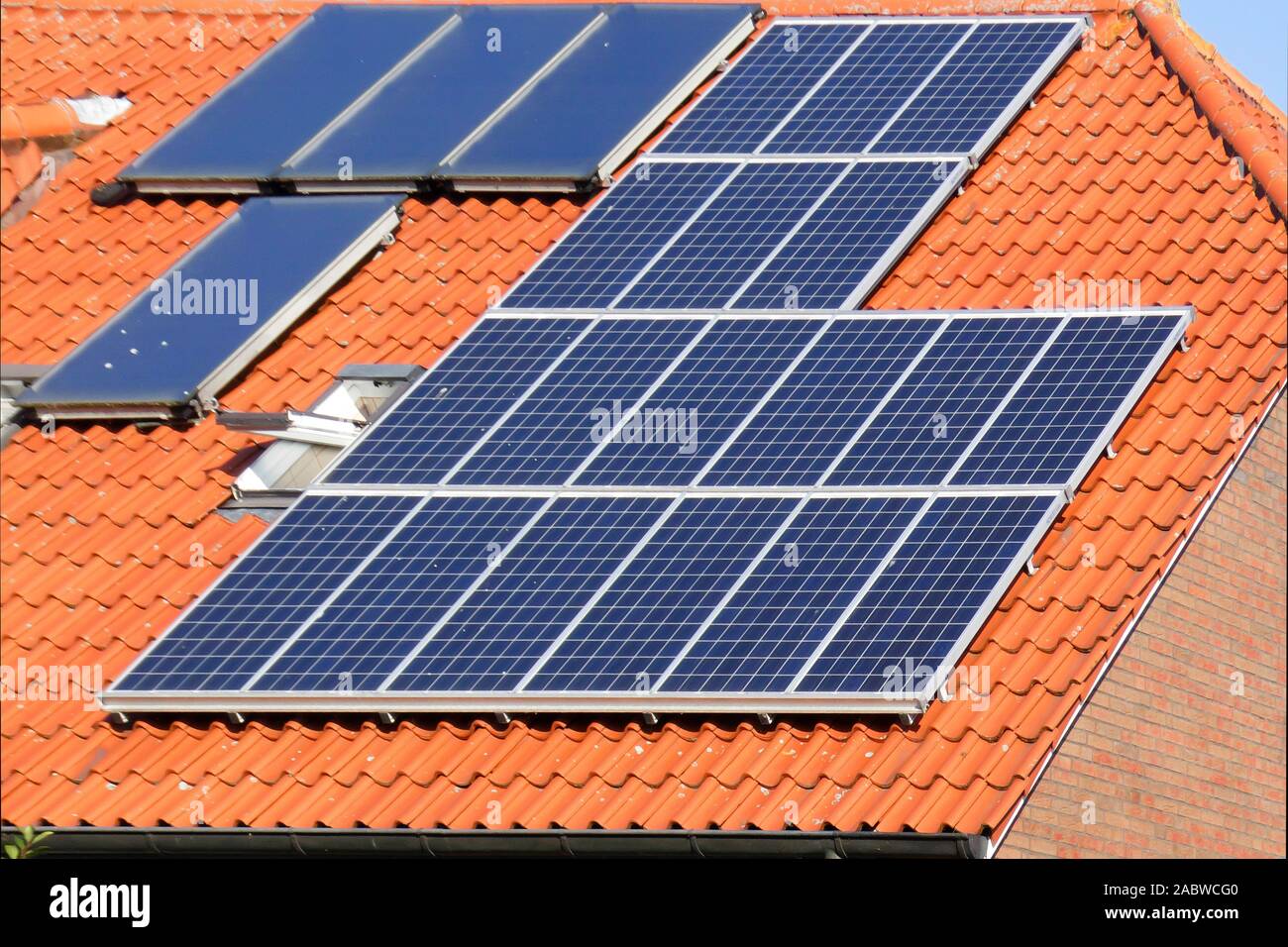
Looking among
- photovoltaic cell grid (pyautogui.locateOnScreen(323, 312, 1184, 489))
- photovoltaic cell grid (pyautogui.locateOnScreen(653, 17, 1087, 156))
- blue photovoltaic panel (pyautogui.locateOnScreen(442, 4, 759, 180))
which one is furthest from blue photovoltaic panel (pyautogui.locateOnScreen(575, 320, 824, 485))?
blue photovoltaic panel (pyautogui.locateOnScreen(442, 4, 759, 180))

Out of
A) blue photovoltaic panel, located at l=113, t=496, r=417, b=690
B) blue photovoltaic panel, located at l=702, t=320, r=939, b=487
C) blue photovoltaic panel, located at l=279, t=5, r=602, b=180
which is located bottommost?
blue photovoltaic panel, located at l=113, t=496, r=417, b=690

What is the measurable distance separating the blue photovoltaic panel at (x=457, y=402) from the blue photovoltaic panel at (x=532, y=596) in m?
0.94

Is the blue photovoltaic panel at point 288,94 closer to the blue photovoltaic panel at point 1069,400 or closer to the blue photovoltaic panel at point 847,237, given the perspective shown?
the blue photovoltaic panel at point 847,237

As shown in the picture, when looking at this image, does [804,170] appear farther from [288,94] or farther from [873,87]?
[288,94]

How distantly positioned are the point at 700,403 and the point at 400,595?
2196 mm

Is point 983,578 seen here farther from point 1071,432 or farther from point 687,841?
point 687,841

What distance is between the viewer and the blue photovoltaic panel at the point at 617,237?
13.6 m

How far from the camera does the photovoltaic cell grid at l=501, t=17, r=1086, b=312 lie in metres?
13.6

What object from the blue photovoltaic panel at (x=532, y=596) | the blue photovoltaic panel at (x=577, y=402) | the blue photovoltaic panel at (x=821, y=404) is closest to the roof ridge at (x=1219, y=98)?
the blue photovoltaic panel at (x=821, y=404)

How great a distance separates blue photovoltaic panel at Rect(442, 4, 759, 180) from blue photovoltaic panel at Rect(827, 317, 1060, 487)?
3600mm

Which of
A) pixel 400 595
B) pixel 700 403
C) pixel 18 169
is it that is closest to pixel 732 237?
pixel 700 403

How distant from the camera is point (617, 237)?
14117 millimetres

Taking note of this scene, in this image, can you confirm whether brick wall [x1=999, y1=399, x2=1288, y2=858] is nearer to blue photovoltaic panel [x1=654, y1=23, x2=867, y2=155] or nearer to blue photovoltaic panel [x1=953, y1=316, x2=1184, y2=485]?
blue photovoltaic panel [x1=953, y1=316, x2=1184, y2=485]

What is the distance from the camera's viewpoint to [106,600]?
41.6ft
